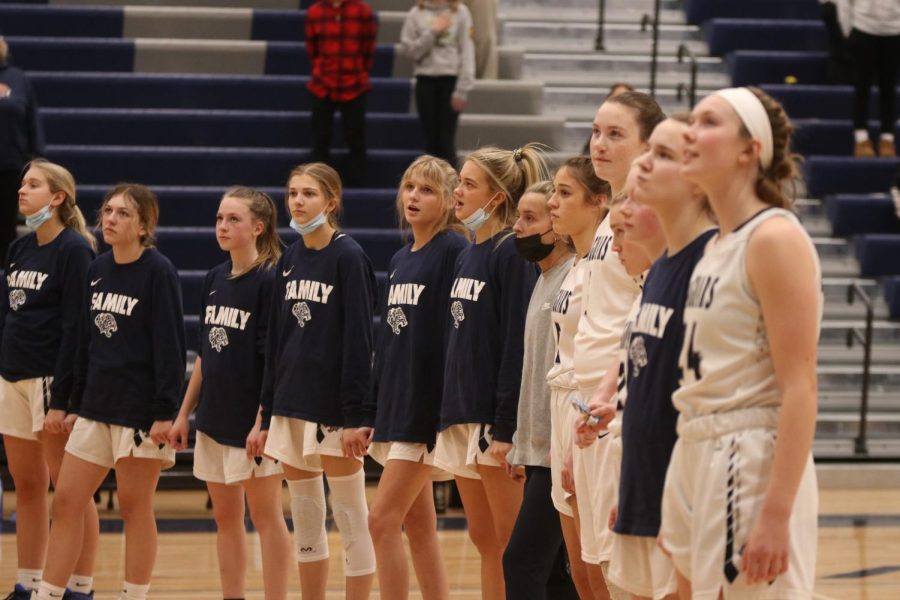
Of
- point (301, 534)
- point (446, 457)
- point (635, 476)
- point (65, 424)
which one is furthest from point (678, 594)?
point (65, 424)

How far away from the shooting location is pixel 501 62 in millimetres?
10148

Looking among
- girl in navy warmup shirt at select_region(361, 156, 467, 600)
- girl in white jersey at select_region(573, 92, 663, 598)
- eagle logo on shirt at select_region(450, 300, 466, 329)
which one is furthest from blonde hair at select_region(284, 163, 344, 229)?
girl in white jersey at select_region(573, 92, 663, 598)

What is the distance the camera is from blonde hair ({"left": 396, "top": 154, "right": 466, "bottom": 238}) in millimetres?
4523

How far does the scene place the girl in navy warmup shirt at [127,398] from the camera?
4844 millimetres

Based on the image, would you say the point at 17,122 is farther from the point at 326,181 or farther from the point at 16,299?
the point at 326,181

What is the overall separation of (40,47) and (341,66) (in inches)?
98.2

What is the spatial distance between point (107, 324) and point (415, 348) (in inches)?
46.5

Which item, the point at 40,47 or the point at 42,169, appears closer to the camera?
the point at 42,169

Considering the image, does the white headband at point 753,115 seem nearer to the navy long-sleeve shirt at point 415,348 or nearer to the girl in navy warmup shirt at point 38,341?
the navy long-sleeve shirt at point 415,348

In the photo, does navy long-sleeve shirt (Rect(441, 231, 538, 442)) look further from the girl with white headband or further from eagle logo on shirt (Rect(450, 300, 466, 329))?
the girl with white headband

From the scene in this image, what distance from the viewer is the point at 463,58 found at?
867cm

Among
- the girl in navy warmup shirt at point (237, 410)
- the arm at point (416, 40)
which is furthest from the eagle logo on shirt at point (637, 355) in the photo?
the arm at point (416, 40)

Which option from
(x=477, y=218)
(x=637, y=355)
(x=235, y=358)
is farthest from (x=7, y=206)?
(x=637, y=355)

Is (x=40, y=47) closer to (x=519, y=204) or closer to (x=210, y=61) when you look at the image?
(x=210, y=61)
